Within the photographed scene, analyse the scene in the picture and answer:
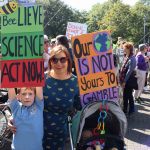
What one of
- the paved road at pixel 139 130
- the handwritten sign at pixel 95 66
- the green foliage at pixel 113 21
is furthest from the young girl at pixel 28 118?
the green foliage at pixel 113 21

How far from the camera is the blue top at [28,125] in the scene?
4086 millimetres

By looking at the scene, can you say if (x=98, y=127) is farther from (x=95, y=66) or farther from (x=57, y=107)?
(x=95, y=66)

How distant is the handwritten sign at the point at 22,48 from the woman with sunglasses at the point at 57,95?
173 mm

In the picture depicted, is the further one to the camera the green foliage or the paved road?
the green foliage

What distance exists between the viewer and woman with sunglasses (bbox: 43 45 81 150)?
4207 mm

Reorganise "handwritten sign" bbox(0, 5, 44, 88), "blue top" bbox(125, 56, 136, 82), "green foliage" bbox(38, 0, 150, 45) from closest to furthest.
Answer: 1. "handwritten sign" bbox(0, 5, 44, 88)
2. "blue top" bbox(125, 56, 136, 82)
3. "green foliage" bbox(38, 0, 150, 45)

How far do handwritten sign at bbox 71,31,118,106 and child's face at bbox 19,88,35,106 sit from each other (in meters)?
0.58

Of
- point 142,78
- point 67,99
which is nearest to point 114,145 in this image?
point 67,99

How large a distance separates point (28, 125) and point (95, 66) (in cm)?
102

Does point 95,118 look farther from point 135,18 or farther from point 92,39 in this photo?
point 135,18

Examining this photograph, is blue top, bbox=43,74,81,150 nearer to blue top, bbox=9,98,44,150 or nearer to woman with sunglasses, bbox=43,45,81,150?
woman with sunglasses, bbox=43,45,81,150

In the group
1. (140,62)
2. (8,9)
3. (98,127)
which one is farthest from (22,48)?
(140,62)

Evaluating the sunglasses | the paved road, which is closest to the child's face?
the sunglasses

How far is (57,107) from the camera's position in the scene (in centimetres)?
422
